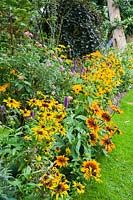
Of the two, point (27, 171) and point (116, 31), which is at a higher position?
point (116, 31)

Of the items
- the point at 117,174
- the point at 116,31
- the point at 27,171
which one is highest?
the point at 116,31

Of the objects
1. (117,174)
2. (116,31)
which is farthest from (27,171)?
(116,31)

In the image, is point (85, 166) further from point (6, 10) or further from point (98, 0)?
point (98, 0)

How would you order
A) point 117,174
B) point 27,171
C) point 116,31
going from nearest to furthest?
point 27,171 → point 117,174 → point 116,31

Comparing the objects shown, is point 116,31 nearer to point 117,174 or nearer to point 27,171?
point 117,174

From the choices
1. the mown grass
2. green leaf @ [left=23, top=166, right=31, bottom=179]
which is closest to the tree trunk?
the mown grass

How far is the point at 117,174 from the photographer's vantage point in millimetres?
2725

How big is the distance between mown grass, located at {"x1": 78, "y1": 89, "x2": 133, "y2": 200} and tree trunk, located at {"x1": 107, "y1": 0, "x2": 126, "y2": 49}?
16.0 feet

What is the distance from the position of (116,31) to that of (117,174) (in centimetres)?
646

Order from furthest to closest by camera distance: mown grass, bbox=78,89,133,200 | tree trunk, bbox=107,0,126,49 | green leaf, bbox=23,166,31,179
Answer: tree trunk, bbox=107,0,126,49 < mown grass, bbox=78,89,133,200 < green leaf, bbox=23,166,31,179

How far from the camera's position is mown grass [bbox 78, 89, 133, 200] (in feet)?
7.88

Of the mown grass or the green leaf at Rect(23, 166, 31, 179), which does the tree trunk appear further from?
the green leaf at Rect(23, 166, 31, 179)

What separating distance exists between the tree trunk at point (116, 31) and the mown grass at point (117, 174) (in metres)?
4.89

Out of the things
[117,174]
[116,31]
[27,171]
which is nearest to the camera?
[27,171]
